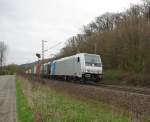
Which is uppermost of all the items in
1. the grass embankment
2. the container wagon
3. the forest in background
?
the forest in background

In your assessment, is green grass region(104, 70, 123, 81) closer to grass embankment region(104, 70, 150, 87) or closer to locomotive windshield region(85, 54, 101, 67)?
grass embankment region(104, 70, 150, 87)

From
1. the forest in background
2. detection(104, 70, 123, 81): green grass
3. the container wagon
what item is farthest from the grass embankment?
the container wagon

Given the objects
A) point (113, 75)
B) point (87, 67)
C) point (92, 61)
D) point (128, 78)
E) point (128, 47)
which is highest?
point (128, 47)

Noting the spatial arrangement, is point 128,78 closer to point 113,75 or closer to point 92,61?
point 113,75

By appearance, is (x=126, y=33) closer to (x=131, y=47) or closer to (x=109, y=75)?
(x=131, y=47)

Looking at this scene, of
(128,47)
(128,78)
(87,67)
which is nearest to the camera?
(87,67)

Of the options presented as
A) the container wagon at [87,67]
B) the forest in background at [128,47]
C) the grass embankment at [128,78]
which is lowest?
the grass embankment at [128,78]

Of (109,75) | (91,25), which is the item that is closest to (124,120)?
(109,75)

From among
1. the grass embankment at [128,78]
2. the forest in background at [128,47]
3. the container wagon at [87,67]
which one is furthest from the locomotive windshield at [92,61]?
the forest in background at [128,47]

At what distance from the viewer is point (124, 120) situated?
35.2 feet

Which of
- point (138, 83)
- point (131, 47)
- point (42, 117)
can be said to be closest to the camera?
point (42, 117)

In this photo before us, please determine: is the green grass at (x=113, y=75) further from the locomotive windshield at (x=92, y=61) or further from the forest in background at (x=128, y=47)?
the locomotive windshield at (x=92, y=61)

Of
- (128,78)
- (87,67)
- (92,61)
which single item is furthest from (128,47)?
(87,67)

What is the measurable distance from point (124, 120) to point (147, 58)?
2303cm
